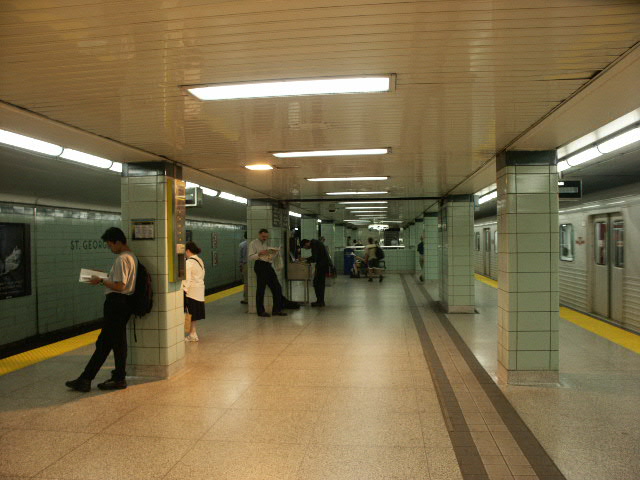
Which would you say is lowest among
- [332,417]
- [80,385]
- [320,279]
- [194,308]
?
[332,417]

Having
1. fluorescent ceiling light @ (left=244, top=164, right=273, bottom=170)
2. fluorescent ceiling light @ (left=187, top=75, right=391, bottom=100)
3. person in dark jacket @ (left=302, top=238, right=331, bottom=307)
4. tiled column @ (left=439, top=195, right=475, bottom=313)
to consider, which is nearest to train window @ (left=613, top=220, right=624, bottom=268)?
tiled column @ (left=439, top=195, right=475, bottom=313)

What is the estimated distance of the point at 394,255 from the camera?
22.5 metres

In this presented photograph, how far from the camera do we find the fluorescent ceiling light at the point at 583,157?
5348mm

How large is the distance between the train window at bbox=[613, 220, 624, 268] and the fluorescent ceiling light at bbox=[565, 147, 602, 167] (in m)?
2.71

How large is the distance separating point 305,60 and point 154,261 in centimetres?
362

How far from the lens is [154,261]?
5457 mm

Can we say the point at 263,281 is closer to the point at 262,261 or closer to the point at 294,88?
the point at 262,261

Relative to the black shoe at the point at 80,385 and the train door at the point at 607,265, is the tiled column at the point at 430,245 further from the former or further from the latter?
the black shoe at the point at 80,385

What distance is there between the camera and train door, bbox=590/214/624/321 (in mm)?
8219

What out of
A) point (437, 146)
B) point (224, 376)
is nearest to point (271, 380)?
point (224, 376)

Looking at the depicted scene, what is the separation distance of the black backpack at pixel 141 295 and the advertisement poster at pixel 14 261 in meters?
3.27

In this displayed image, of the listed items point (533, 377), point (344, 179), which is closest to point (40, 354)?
point (344, 179)

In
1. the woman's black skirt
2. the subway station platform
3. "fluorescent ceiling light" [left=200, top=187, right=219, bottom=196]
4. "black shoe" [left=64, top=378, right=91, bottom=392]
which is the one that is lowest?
the subway station platform

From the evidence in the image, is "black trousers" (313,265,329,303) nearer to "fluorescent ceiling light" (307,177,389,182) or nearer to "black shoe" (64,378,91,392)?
"fluorescent ceiling light" (307,177,389,182)
